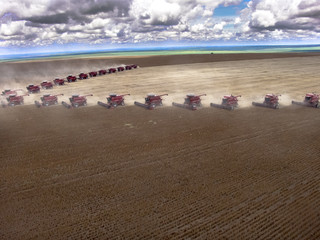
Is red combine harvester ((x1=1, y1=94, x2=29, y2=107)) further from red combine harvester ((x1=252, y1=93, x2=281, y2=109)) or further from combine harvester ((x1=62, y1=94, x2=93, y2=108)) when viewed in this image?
red combine harvester ((x1=252, y1=93, x2=281, y2=109))

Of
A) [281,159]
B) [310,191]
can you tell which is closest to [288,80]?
[281,159]

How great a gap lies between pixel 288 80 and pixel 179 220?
42552mm

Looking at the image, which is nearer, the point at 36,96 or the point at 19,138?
the point at 19,138

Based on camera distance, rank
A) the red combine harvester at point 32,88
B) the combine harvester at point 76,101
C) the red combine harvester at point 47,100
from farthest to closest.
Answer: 1. the red combine harvester at point 32,88
2. the red combine harvester at point 47,100
3. the combine harvester at point 76,101

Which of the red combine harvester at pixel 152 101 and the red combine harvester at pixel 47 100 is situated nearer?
the red combine harvester at pixel 152 101

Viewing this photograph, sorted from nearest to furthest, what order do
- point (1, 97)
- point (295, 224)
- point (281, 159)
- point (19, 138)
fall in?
point (295, 224) → point (281, 159) → point (19, 138) → point (1, 97)

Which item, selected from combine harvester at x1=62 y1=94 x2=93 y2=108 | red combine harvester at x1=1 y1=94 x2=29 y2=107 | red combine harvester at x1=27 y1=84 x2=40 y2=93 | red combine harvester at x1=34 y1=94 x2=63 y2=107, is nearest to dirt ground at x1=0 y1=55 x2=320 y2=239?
combine harvester at x1=62 y1=94 x2=93 y2=108

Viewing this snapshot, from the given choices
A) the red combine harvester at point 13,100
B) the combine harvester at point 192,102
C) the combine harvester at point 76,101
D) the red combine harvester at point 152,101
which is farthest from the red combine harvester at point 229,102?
the red combine harvester at point 13,100

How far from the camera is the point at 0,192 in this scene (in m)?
11.7

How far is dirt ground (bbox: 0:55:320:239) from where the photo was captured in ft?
31.4

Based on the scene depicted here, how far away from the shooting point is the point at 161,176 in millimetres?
12820

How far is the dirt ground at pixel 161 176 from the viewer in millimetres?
9570

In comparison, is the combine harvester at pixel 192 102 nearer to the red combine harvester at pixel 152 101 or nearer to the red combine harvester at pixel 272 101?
the red combine harvester at pixel 152 101

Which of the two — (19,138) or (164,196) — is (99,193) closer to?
(164,196)
